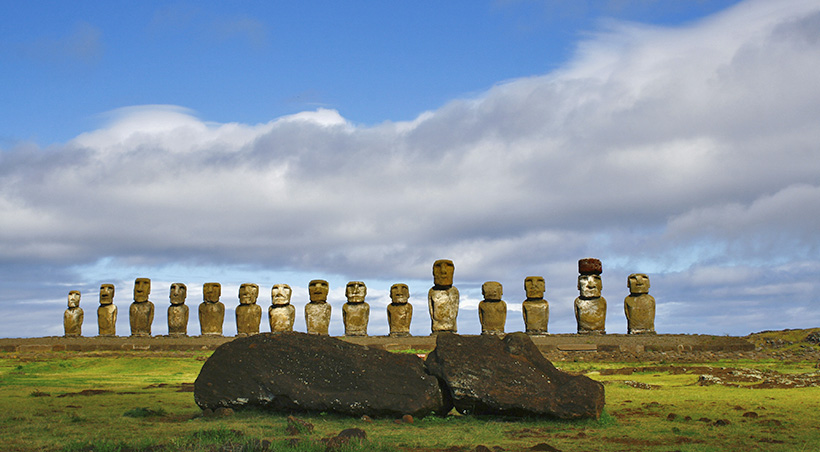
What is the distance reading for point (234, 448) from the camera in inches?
288

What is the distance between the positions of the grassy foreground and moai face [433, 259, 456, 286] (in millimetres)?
15231

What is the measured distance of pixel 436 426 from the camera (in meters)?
9.48

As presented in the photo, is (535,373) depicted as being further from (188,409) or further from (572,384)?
(188,409)

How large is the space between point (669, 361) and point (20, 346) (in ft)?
86.1

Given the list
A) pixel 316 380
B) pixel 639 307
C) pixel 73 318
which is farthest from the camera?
pixel 73 318

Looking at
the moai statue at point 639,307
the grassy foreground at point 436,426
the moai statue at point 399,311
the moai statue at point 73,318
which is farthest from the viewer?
the moai statue at point 73,318

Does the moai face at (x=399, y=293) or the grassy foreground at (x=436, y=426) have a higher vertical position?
the moai face at (x=399, y=293)

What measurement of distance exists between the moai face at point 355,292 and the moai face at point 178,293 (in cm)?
824

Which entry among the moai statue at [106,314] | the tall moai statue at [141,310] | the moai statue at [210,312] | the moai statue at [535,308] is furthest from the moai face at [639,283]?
the moai statue at [106,314]

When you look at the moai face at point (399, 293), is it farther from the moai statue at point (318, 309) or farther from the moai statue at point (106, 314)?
the moai statue at point (106, 314)

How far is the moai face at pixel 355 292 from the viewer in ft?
99.9

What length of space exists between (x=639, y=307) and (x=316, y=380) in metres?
21.1

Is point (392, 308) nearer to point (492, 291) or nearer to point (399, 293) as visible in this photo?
point (399, 293)

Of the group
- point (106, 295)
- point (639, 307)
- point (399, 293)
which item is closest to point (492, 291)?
point (399, 293)
